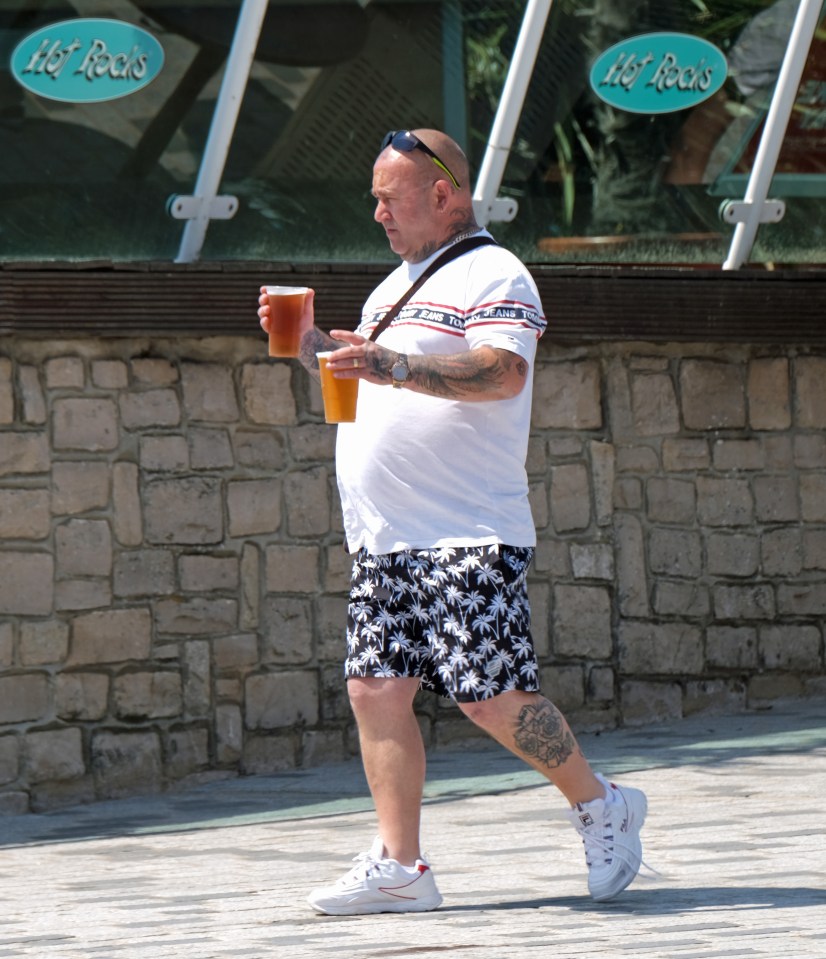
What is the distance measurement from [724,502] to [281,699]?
203cm

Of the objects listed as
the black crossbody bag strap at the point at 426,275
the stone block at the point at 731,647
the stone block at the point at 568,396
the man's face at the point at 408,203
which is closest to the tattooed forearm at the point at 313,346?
the black crossbody bag strap at the point at 426,275

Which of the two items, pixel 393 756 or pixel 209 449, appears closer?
pixel 393 756

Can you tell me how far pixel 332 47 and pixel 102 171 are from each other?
1011 millimetres

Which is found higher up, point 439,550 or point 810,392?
point 810,392

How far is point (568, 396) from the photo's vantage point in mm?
7312

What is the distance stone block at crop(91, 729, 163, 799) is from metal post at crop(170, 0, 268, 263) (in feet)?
5.67

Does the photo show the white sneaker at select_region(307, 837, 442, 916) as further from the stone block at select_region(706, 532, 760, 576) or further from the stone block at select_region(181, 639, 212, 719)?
the stone block at select_region(706, 532, 760, 576)

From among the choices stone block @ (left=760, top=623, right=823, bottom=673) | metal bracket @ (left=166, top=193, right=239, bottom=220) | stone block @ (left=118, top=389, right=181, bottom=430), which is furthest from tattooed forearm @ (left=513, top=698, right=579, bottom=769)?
stone block @ (left=760, top=623, right=823, bottom=673)

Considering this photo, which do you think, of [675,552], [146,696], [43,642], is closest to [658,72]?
[675,552]

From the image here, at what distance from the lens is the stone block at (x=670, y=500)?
7488 mm

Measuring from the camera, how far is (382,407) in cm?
422

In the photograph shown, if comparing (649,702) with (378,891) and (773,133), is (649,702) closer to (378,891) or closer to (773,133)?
(773,133)

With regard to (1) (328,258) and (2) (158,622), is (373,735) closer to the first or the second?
(2) (158,622)

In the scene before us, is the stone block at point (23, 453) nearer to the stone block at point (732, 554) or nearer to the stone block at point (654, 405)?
the stone block at point (654, 405)
